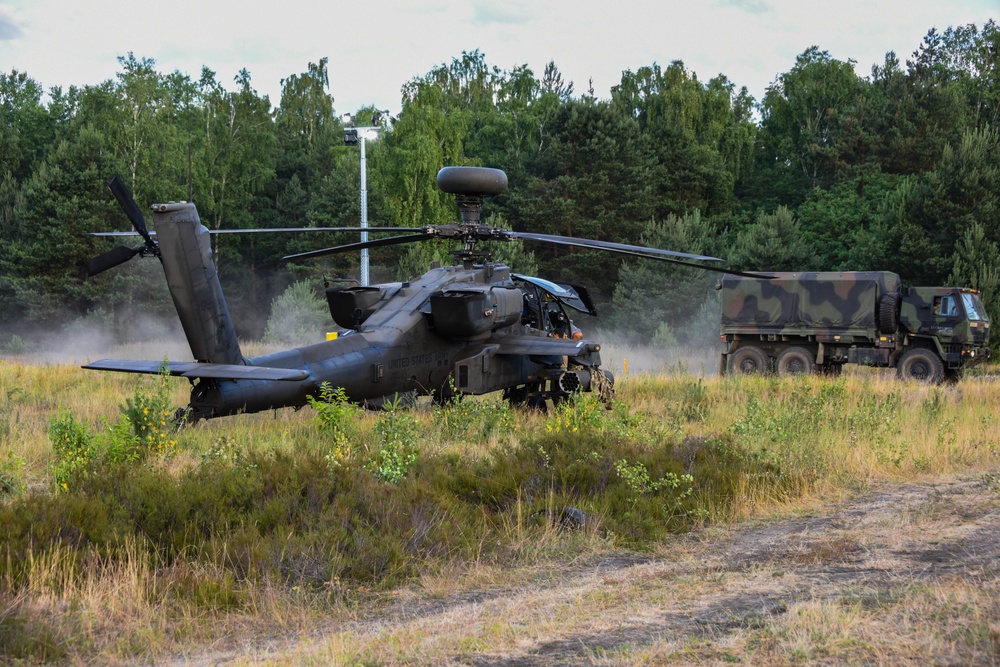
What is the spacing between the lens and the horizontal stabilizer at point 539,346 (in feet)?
48.9

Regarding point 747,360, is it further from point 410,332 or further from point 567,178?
point 567,178

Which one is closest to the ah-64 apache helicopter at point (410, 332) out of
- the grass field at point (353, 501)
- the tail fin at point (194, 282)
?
the tail fin at point (194, 282)

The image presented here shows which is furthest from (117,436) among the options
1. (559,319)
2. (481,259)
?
(559,319)

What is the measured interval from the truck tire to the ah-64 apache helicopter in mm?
9237

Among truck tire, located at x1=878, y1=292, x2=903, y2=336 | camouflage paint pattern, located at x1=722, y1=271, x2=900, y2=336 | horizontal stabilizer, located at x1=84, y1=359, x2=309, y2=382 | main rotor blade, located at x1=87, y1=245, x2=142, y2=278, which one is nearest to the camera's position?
main rotor blade, located at x1=87, y1=245, x2=142, y2=278

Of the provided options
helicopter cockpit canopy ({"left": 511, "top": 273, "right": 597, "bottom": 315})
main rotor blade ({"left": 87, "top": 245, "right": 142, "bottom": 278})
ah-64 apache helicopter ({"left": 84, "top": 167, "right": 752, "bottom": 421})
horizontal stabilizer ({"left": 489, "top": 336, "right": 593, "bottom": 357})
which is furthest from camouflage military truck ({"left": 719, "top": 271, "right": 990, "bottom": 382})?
main rotor blade ({"left": 87, "top": 245, "right": 142, "bottom": 278})

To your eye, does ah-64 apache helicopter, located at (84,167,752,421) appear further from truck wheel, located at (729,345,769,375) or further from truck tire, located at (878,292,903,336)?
truck tire, located at (878,292,903,336)

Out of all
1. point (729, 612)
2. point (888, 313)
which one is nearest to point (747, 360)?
point (888, 313)

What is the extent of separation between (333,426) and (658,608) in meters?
5.73

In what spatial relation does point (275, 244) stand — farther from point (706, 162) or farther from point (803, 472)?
point (803, 472)

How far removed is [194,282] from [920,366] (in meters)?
17.8

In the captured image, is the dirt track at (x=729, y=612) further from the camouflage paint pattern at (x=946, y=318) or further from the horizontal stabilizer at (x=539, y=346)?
the camouflage paint pattern at (x=946, y=318)

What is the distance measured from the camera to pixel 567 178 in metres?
46.7

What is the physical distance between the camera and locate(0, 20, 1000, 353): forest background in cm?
3775
